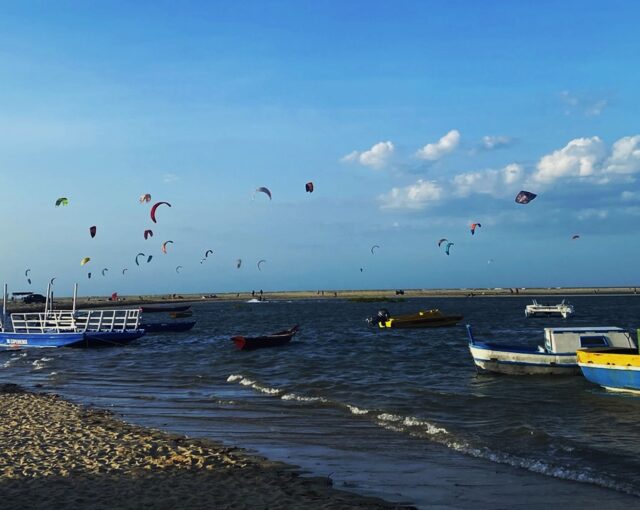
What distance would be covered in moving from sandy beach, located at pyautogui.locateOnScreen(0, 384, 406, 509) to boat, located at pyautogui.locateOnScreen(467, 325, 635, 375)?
45.8ft

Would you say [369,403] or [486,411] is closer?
[486,411]

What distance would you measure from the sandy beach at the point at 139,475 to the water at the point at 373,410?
2.93ft

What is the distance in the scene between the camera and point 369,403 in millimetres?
17578

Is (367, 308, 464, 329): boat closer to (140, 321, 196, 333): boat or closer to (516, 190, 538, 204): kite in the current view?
(140, 321, 196, 333): boat

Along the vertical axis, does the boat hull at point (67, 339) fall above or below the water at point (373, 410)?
above

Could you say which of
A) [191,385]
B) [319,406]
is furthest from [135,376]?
[319,406]

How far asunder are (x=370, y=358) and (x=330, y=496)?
21.9m

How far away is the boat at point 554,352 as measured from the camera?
22.4 metres

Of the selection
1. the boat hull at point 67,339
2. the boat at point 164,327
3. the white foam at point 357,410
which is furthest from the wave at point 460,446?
the boat at point 164,327

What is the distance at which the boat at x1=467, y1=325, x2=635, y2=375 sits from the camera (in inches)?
880

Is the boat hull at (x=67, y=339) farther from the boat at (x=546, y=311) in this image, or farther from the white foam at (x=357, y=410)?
the boat at (x=546, y=311)

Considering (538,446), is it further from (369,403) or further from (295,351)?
(295,351)

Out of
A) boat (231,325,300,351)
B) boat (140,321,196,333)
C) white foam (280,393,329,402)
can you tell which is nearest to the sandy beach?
white foam (280,393,329,402)

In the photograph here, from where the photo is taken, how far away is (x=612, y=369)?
18.5 m
